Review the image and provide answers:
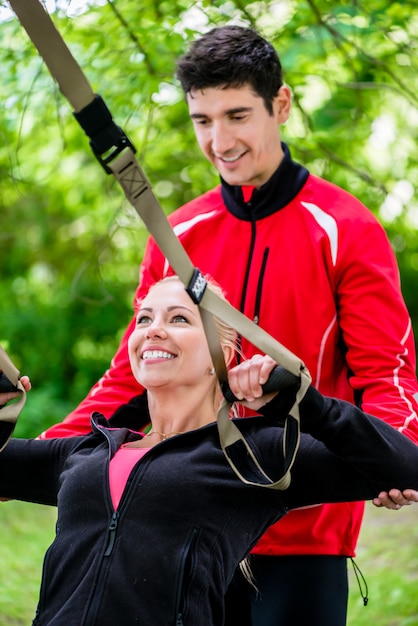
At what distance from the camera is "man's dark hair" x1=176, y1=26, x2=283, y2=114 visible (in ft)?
10.0

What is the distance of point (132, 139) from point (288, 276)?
3486 mm

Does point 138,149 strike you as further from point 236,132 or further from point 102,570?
point 102,570

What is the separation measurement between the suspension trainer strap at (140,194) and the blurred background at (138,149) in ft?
8.57

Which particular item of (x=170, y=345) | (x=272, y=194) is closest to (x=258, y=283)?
(x=272, y=194)

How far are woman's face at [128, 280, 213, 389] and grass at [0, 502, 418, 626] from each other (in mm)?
3239

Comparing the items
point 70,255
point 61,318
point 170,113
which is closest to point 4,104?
point 170,113

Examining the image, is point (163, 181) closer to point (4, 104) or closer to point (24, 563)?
point (4, 104)

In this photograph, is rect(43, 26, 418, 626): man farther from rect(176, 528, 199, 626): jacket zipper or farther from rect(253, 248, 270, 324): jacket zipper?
rect(176, 528, 199, 626): jacket zipper

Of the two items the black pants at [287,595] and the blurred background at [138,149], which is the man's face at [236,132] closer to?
the black pants at [287,595]

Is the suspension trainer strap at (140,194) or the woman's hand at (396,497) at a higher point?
the suspension trainer strap at (140,194)

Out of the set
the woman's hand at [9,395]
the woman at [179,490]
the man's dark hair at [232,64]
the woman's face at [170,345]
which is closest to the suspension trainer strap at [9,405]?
the woman's hand at [9,395]

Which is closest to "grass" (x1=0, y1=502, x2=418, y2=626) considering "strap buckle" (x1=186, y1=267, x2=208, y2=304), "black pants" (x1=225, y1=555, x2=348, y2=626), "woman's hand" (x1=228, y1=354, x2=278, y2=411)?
"black pants" (x1=225, y1=555, x2=348, y2=626)

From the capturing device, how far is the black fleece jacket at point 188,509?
2.31 meters

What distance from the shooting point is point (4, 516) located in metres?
7.98
